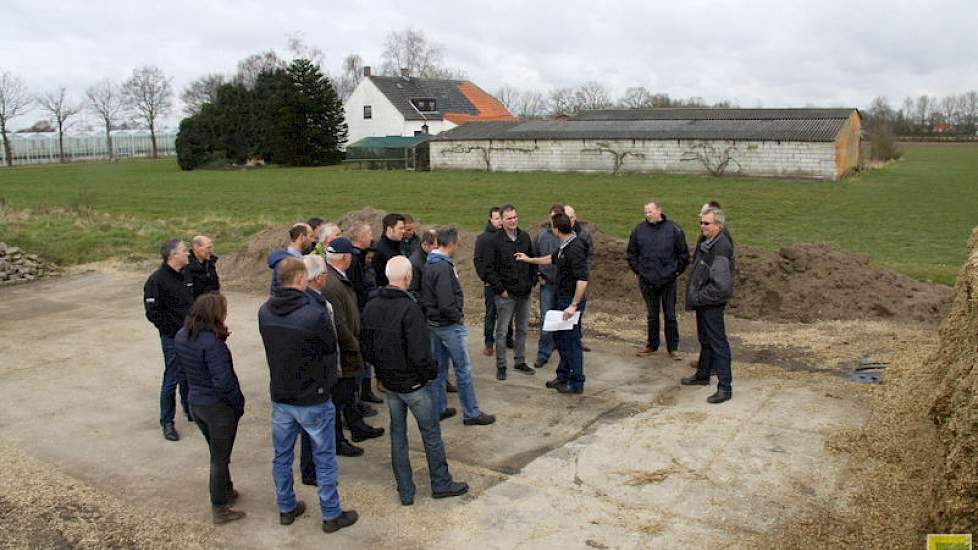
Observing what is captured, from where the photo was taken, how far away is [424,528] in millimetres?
5602

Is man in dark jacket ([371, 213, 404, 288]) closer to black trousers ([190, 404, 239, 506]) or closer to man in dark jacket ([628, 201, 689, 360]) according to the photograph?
black trousers ([190, 404, 239, 506])

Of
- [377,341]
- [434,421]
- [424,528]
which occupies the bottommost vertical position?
[424,528]

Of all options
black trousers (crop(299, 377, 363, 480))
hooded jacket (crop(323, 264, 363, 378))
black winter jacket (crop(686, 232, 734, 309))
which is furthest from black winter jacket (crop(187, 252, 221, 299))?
black winter jacket (crop(686, 232, 734, 309))

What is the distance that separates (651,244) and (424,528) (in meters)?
5.03

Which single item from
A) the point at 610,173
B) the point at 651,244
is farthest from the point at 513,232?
the point at 610,173

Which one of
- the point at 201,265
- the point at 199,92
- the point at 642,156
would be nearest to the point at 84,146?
the point at 199,92

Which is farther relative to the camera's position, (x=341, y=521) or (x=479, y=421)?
(x=479, y=421)

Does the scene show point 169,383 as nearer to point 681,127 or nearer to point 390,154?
point 681,127

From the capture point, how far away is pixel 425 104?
216 ft

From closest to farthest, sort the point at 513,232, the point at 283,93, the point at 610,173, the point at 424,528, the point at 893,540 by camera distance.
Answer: the point at 893,540 → the point at 424,528 → the point at 513,232 → the point at 610,173 → the point at 283,93

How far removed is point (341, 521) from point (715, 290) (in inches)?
172

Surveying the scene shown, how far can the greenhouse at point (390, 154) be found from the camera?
170 ft

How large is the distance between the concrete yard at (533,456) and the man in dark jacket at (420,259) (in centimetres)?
136

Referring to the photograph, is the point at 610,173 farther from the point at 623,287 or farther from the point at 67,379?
the point at 67,379
